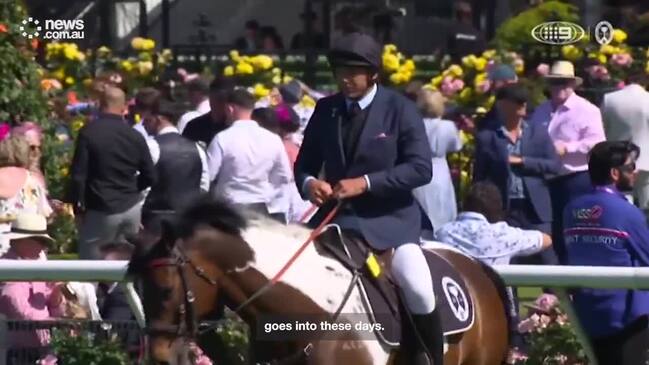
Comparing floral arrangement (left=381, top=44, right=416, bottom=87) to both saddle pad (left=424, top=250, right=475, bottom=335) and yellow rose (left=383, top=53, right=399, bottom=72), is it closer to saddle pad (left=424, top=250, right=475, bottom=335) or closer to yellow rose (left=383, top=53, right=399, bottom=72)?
yellow rose (left=383, top=53, right=399, bottom=72)

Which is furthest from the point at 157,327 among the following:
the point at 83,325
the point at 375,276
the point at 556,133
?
the point at 556,133

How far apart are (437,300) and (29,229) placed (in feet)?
9.19

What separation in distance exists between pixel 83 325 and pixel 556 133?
6.45 meters

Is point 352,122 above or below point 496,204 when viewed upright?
above

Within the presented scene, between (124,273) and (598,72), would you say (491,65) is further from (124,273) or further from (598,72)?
(124,273)

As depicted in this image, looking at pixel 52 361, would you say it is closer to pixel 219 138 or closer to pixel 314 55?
pixel 219 138

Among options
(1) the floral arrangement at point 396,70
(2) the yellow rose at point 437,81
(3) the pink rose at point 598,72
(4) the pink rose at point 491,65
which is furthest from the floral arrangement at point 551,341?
(1) the floral arrangement at point 396,70

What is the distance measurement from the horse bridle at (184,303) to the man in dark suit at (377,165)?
0.73 meters

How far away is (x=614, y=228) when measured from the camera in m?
8.63

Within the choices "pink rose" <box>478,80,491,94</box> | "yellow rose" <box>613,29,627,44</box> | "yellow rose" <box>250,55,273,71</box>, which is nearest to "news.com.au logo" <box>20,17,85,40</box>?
"yellow rose" <box>250,55,273,71</box>

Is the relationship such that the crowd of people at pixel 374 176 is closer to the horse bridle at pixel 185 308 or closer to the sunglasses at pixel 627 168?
the sunglasses at pixel 627 168

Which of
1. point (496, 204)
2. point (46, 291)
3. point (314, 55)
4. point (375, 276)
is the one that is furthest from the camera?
point (314, 55)

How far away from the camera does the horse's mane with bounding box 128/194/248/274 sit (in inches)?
287

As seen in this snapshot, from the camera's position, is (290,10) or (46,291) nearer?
(46,291)
